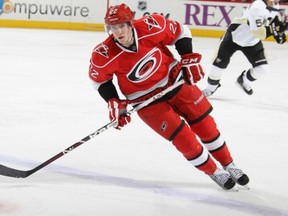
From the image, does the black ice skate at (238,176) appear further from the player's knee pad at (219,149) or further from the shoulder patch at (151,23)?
the shoulder patch at (151,23)

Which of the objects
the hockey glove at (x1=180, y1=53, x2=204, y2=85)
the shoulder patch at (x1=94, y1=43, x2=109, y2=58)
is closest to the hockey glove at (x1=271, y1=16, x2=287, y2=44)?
the hockey glove at (x1=180, y1=53, x2=204, y2=85)

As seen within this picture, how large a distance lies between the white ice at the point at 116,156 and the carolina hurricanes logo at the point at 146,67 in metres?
0.53

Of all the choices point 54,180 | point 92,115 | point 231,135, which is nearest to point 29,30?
point 92,115

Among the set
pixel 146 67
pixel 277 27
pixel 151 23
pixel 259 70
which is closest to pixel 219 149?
pixel 146 67

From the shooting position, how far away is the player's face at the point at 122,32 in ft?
9.02

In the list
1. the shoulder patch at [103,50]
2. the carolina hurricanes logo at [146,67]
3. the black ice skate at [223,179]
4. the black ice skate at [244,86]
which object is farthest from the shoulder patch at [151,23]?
the black ice skate at [244,86]

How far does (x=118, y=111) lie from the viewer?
9.40 ft

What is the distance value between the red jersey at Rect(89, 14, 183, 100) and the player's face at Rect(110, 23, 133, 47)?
0.06 meters

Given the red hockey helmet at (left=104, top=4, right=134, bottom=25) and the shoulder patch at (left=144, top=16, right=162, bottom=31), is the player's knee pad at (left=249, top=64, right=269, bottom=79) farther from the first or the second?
the red hockey helmet at (left=104, top=4, right=134, bottom=25)

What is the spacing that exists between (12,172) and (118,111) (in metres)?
0.64

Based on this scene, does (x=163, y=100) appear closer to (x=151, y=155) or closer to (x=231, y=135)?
(x=151, y=155)

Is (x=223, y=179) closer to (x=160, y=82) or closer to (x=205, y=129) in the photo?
(x=205, y=129)

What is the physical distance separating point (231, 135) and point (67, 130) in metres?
1.07

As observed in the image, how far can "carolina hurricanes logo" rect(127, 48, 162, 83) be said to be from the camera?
2.88 metres
